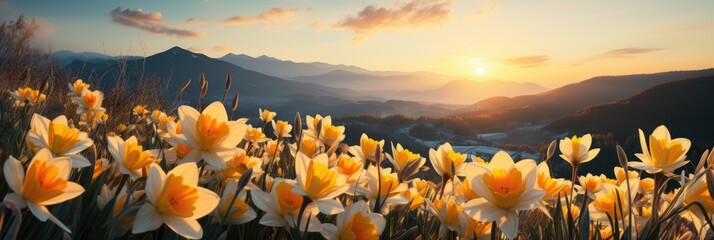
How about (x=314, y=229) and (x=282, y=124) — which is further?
(x=282, y=124)

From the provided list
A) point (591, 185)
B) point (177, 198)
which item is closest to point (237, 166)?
point (177, 198)

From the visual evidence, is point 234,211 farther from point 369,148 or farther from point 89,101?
point 89,101

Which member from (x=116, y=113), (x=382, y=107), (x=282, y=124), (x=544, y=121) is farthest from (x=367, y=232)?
(x=382, y=107)

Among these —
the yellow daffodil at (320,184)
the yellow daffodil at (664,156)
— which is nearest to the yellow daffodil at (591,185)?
the yellow daffodil at (664,156)

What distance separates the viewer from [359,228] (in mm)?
1569

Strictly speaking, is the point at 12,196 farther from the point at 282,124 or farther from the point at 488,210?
the point at 282,124

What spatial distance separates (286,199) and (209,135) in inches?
14.9

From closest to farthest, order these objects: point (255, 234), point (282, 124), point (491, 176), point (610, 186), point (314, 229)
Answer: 1. point (314, 229)
2. point (491, 176)
3. point (255, 234)
4. point (610, 186)
5. point (282, 124)

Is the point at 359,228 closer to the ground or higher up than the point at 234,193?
closer to the ground

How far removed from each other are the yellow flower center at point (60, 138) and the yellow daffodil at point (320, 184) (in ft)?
2.91

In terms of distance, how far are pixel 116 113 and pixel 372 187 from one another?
939cm

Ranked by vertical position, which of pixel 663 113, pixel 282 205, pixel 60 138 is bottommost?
pixel 663 113

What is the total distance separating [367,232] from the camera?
155cm

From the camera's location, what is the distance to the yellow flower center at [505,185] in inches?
58.9
